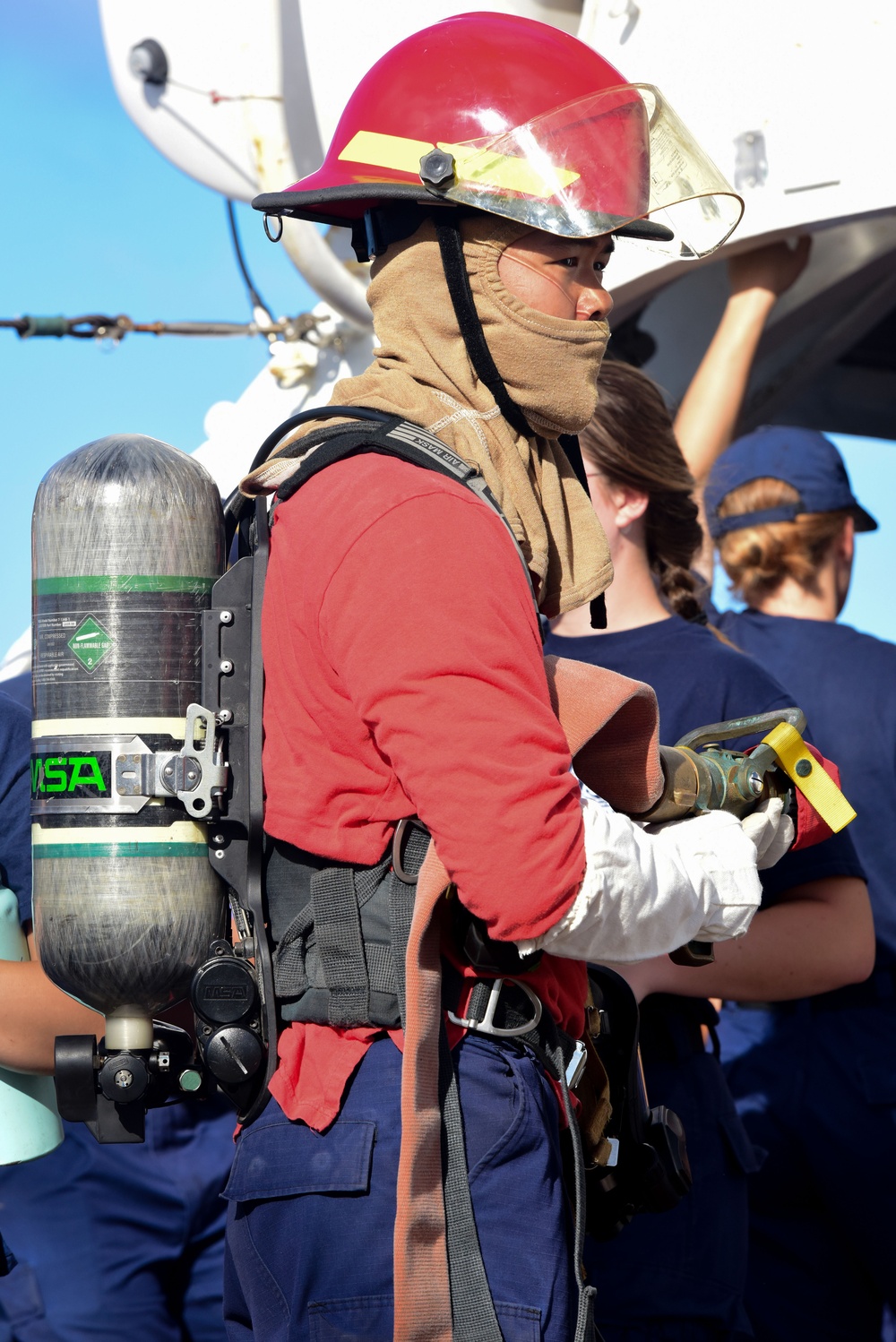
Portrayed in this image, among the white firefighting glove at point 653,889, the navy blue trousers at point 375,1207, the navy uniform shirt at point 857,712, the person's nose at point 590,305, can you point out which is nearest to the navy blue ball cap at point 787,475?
the navy uniform shirt at point 857,712

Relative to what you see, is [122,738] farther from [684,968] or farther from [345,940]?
[684,968]

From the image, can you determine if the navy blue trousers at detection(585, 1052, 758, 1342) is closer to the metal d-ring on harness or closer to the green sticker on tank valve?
the metal d-ring on harness

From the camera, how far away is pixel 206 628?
6.46 ft

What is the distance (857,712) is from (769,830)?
1621 millimetres

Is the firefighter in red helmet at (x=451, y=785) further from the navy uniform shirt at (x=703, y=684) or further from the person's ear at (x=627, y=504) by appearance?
the person's ear at (x=627, y=504)

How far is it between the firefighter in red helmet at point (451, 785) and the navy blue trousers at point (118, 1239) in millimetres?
1492

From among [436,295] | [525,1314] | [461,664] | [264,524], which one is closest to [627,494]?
[436,295]

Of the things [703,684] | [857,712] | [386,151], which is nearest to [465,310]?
[386,151]

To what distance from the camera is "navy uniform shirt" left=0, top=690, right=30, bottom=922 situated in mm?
2807

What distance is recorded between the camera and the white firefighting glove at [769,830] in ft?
7.11

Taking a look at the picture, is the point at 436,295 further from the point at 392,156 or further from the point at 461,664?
the point at 461,664

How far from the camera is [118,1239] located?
11.1 ft

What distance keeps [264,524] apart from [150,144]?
14.6ft

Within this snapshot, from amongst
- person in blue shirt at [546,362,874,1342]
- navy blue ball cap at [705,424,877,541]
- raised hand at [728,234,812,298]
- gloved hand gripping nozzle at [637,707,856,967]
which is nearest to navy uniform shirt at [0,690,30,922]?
person in blue shirt at [546,362,874,1342]
